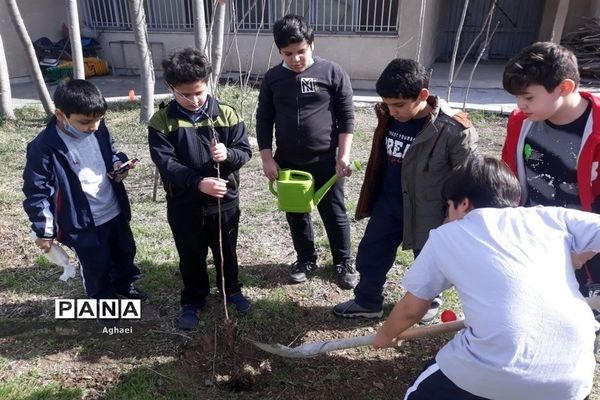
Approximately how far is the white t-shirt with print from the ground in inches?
39.7

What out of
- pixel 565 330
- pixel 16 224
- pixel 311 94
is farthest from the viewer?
pixel 16 224

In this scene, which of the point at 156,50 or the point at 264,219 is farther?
the point at 156,50

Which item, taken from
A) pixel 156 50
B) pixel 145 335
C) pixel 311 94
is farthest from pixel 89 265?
pixel 156 50

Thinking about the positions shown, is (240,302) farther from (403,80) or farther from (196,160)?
(403,80)

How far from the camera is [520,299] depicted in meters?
1.27

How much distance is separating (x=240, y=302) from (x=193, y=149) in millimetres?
944

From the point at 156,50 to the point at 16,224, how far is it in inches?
260

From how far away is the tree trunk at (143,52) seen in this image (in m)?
4.48

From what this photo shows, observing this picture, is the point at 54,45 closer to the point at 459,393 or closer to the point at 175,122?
the point at 175,122

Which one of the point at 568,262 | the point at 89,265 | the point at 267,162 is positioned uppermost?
the point at 568,262

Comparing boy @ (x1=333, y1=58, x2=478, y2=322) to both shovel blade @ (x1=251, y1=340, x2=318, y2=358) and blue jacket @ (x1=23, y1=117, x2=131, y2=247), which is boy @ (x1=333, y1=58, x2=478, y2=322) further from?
blue jacket @ (x1=23, y1=117, x2=131, y2=247)

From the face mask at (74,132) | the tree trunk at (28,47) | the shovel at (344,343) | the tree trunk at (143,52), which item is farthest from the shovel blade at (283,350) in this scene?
the tree trunk at (28,47)

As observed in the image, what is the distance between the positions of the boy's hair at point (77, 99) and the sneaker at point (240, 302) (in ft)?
4.01

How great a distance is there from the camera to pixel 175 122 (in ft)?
7.43
